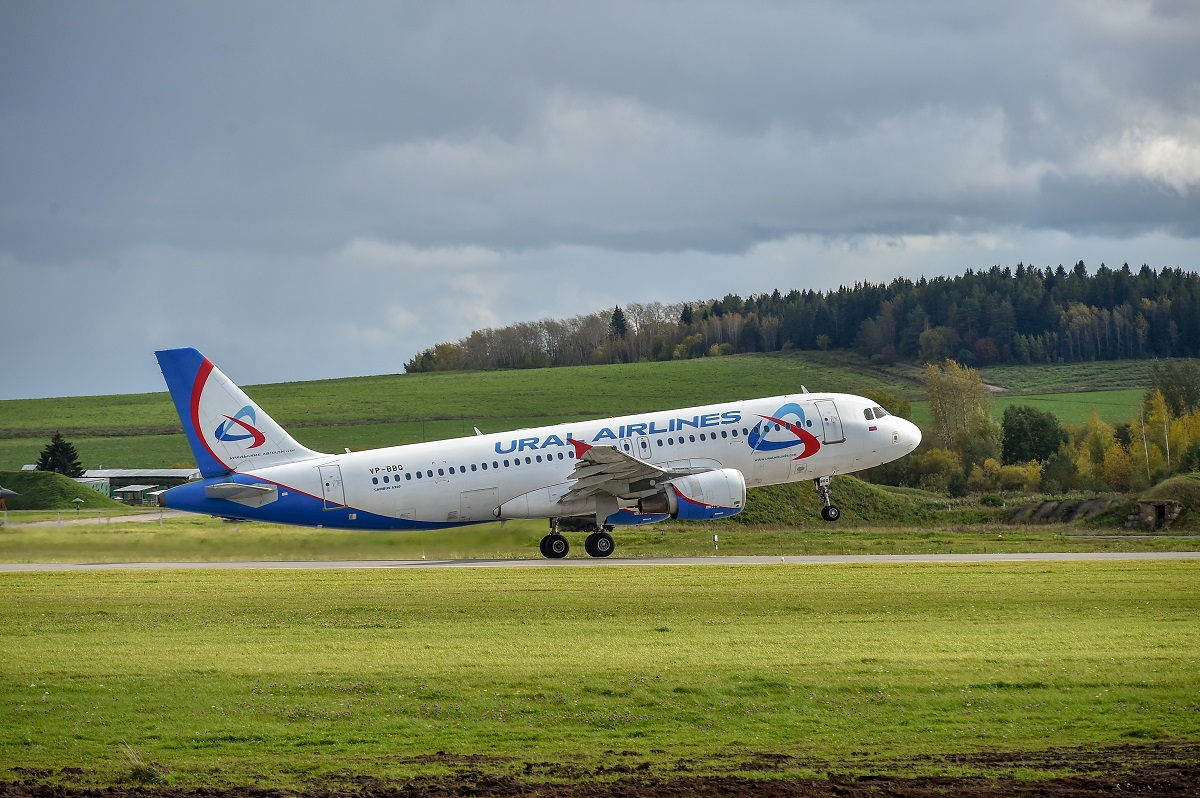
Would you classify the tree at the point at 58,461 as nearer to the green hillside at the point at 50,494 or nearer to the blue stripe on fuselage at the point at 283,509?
the green hillside at the point at 50,494

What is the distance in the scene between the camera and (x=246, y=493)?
128 feet

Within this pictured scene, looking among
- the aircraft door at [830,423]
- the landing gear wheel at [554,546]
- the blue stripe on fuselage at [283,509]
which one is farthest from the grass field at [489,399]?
the aircraft door at [830,423]

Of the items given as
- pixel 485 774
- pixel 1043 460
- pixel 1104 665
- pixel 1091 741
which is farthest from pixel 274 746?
pixel 1043 460

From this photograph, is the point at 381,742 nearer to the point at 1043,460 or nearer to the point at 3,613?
the point at 3,613

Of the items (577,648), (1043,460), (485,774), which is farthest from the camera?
(1043,460)

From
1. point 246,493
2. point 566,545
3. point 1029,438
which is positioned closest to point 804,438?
point 566,545

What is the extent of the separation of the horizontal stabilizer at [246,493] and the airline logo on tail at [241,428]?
1476 mm

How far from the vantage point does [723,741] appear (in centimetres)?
1467

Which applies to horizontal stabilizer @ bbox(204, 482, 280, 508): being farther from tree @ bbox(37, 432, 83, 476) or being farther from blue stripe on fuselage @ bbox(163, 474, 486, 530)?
tree @ bbox(37, 432, 83, 476)

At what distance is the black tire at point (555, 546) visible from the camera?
41188mm

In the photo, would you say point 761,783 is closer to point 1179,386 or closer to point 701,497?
point 701,497

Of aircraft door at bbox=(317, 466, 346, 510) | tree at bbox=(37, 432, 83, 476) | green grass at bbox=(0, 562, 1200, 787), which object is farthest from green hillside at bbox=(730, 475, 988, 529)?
tree at bbox=(37, 432, 83, 476)

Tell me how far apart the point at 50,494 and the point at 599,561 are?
160ft

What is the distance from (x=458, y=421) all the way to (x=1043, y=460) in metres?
56.9
